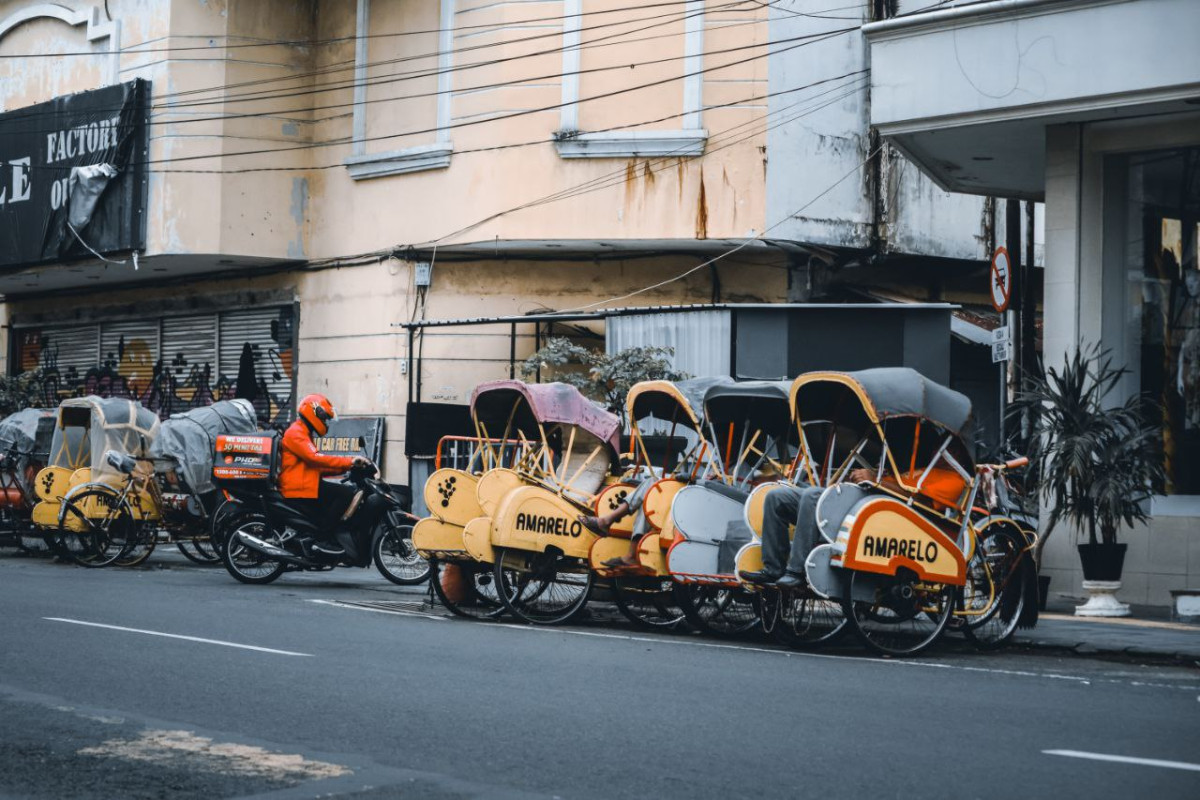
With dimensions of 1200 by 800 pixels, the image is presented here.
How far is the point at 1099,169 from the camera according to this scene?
1573cm

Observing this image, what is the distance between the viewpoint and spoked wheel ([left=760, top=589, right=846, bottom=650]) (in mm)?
11969

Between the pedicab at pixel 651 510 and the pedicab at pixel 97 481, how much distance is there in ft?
23.8

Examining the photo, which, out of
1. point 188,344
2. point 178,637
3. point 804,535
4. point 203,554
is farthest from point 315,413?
point 188,344

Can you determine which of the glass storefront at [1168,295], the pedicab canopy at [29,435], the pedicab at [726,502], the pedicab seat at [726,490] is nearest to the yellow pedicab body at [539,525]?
the pedicab at [726,502]

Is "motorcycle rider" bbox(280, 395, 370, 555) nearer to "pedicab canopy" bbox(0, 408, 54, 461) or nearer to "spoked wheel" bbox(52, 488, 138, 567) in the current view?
"spoked wheel" bbox(52, 488, 138, 567)

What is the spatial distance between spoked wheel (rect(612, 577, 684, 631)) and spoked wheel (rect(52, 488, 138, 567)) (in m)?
7.51

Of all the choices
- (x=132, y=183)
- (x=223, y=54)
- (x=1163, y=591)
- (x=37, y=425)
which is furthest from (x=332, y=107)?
(x=1163, y=591)

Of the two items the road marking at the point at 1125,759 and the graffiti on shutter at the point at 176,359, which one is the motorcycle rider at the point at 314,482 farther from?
the graffiti on shutter at the point at 176,359

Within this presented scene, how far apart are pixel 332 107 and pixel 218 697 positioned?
60.8 feet

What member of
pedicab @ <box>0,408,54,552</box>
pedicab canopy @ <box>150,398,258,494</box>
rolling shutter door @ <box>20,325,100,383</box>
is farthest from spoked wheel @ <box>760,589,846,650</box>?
rolling shutter door @ <box>20,325,100,383</box>

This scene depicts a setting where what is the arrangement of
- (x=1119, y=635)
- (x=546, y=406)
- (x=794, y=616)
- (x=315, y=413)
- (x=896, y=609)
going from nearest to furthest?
(x=896, y=609) < (x=794, y=616) < (x=1119, y=635) < (x=546, y=406) < (x=315, y=413)

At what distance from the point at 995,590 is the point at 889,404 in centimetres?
181

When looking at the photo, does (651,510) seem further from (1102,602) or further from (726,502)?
(1102,602)

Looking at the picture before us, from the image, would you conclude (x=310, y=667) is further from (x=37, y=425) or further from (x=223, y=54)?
(x=223, y=54)
